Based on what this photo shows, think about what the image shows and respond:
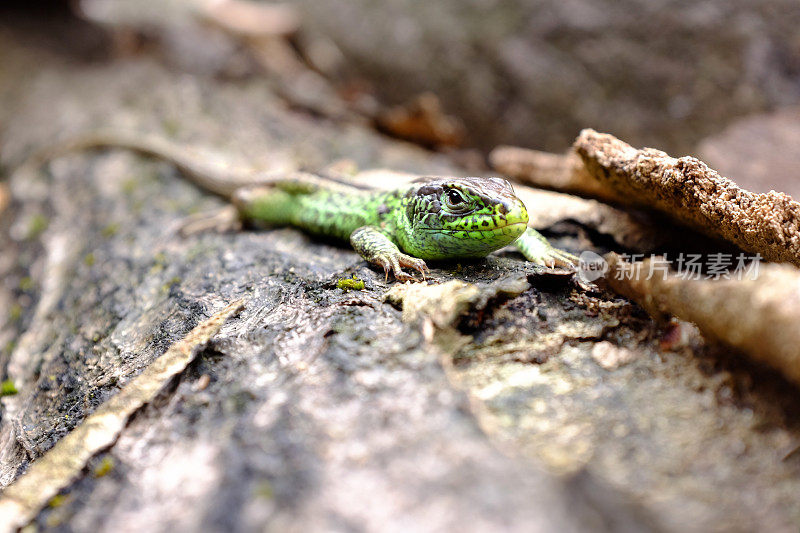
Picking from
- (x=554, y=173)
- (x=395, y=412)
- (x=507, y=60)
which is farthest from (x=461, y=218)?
(x=507, y=60)

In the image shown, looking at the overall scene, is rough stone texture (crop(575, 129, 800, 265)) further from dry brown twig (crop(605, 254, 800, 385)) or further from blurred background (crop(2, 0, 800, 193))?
blurred background (crop(2, 0, 800, 193))

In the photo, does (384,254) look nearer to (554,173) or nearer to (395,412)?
(395,412)

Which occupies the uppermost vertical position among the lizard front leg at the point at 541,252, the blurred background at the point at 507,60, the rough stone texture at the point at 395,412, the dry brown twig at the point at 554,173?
the blurred background at the point at 507,60

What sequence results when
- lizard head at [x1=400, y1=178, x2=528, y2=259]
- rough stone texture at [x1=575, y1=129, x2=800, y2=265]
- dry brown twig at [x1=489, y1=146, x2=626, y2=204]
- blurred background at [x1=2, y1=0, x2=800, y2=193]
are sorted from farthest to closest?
blurred background at [x1=2, y1=0, x2=800, y2=193]
dry brown twig at [x1=489, y1=146, x2=626, y2=204]
lizard head at [x1=400, y1=178, x2=528, y2=259]
rough stone texture at [x1=575, y1=129, x2=800, y2=265]

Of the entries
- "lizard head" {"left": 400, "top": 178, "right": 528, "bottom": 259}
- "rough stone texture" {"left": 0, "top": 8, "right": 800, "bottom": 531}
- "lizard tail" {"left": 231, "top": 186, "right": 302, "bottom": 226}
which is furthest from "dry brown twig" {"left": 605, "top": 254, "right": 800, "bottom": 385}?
"lizard tail" {"left": 231, "top": 186, "right": 302, "bottom": 226}

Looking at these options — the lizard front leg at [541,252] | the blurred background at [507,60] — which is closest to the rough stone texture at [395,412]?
the lizard front leg at [541,252]

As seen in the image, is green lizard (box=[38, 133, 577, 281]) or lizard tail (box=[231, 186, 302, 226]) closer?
green lizard (box=[38, 133, 577, 281])

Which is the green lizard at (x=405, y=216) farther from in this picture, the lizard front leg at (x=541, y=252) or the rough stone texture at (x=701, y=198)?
the rough stone texture at (x=701, y=198)
